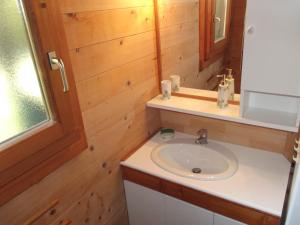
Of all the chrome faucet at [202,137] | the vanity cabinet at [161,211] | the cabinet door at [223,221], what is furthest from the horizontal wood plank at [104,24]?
the cabinet door at [223,221]

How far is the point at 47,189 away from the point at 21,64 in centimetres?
53

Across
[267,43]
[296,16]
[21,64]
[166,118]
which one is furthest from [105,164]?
[296,16]

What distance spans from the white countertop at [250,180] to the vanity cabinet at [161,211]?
134 mm

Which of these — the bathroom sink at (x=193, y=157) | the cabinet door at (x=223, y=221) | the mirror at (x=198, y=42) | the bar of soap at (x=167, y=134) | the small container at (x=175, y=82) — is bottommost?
the cabinet door at (x=223, y=221)

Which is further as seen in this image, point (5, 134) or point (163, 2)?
point (163, 2)

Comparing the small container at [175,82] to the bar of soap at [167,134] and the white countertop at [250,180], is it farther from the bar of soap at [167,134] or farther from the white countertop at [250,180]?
the white countertop at [250,180]

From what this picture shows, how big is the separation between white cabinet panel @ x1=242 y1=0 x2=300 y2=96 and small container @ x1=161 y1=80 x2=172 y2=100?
53cm

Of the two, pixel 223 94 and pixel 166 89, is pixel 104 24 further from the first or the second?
pixel 223 94

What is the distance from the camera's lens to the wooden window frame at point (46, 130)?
2.85 ft

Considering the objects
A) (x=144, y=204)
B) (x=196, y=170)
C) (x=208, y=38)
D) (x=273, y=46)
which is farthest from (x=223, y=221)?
(x=208, y=38)

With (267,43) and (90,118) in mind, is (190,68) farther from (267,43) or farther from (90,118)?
(90,118)

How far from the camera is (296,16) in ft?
3.16

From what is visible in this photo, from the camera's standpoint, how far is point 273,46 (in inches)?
41.2

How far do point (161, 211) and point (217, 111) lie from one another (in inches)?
25.9
